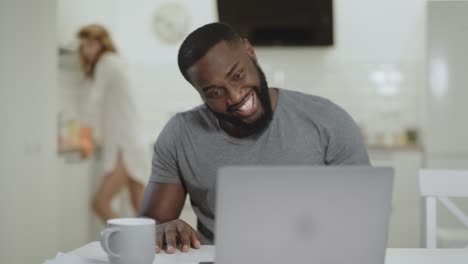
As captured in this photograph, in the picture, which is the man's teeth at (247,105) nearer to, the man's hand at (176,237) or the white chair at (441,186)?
the man's hand at (176,237)

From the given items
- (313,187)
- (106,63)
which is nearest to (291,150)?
(313,187)

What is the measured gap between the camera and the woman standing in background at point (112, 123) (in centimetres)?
425

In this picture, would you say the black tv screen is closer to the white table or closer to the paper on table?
the white table

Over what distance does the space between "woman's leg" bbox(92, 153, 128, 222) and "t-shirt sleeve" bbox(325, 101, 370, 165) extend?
105 inches

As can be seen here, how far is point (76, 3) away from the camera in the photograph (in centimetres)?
504

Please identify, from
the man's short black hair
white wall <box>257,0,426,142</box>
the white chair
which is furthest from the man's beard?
white wall <box>257,0,426,142</box>

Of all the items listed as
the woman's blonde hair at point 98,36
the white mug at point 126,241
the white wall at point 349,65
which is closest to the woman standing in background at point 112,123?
the woman's blonde hair at point 98,36

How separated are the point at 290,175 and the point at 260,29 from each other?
14.4ft

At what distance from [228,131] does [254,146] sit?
7cm

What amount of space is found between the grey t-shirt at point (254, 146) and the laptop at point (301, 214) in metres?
0.67

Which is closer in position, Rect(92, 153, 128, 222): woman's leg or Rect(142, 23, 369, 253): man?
Rect(142, 23, 369, 253): man

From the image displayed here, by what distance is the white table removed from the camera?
1.45 metres

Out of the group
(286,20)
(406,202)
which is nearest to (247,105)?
(406,202)

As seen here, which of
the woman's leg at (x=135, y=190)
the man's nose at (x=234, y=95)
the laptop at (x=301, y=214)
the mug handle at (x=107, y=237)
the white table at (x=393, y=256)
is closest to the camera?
the laptop at (x=301, y=214)
